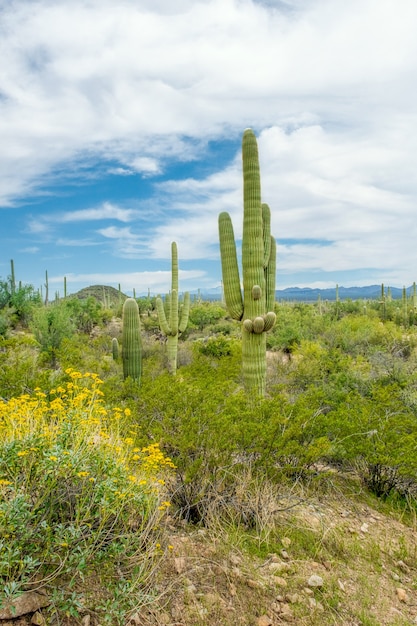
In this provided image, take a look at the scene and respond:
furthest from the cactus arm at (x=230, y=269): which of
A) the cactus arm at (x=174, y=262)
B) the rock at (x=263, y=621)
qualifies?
the cactus arm at (x=174, y=262)

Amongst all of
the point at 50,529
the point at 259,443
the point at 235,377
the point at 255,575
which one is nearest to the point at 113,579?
the point at 50,529

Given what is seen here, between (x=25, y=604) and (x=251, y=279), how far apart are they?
22.0 feet

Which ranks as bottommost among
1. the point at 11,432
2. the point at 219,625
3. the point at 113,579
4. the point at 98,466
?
the point at 219,625

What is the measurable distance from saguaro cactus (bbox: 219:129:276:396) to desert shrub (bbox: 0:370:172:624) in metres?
5.05

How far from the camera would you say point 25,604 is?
2850 millimetres

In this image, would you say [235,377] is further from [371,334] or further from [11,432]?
[371,334]

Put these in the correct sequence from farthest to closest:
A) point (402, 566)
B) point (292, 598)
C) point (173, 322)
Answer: point (173, 322), point (402, 566), point (292, 598)

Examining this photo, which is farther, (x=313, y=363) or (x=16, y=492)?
(x=313, y=363)

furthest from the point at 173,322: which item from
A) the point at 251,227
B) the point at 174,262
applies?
the point at 251,227

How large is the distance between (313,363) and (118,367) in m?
5.76

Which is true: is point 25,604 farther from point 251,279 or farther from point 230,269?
point 230,269

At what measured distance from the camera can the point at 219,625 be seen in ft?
A: 10.8

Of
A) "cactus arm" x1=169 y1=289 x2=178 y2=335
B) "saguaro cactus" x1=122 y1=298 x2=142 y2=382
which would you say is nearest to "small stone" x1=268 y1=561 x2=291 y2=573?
"saguaro cactus" x1=122 y1=298 x2=142 y2=382

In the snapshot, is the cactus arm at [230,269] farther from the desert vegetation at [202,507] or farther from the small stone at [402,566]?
the small stone at [402,566]
